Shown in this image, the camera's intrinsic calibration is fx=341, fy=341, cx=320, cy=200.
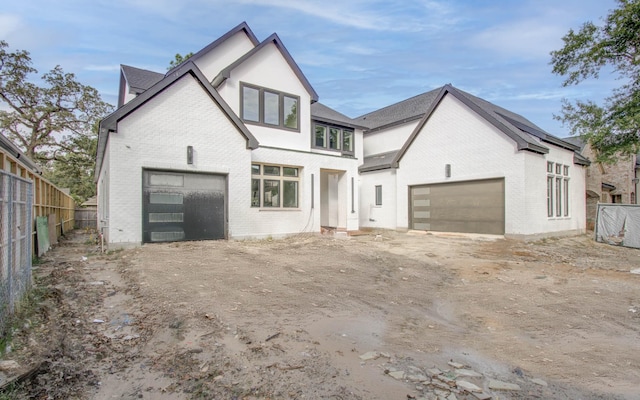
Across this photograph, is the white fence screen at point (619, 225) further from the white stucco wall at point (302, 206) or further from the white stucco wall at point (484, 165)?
the white stucco wall at point (302, 206)

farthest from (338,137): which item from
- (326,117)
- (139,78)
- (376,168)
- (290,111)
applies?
(139,78)

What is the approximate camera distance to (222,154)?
1207cm

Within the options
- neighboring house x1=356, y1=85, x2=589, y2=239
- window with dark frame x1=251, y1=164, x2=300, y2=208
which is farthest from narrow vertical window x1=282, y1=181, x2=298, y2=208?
neighboring house x1=356, y1=85, x2=589, y2=239

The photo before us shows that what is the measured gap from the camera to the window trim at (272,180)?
13.3 meters

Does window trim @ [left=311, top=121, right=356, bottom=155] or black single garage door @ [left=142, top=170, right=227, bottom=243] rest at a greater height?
window trim @ [left=311, top=121, right=356, bottom=155]

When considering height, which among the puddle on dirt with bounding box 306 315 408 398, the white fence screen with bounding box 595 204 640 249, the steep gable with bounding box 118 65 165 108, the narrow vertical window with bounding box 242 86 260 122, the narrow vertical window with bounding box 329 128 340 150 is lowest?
the puddle on dirt with bounding box 306 315 408 398

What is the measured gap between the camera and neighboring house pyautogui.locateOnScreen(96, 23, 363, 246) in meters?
10.4

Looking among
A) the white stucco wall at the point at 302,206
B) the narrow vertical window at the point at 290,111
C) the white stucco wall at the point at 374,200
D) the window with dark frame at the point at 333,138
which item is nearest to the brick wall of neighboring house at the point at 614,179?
the white stucco wall at the point at 374,200

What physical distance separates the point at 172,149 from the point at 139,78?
6981 mm

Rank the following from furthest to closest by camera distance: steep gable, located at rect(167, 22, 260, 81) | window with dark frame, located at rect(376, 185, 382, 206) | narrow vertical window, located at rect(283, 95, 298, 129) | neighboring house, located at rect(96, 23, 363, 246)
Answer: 1. window with dark frame, located at rect(376, 185, 382, 206)
2. narrow vertical window, located at rect(283, 95, 298, 129)
3. steep gable, located at rect(167, 22, 260, 81)
4. neighboring house, located at rect(96, 23, 363, 246)

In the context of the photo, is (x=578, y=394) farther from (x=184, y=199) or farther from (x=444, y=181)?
(x=444, y=181)

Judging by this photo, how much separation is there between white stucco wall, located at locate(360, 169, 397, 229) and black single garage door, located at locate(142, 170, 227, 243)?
10.4 meters

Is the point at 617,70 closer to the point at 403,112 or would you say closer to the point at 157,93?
the point at 403,112

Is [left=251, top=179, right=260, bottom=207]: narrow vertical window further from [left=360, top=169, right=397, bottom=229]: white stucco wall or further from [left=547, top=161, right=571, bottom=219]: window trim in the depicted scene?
[left=547, top=161, right=571, bottom=219]: window trim
